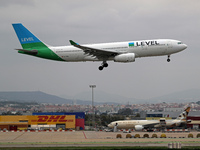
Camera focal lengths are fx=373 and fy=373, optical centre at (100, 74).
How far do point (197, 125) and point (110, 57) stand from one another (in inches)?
1867

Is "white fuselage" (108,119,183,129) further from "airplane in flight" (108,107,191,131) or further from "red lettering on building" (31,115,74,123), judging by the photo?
"red lettering on building" (31,115,74,123)

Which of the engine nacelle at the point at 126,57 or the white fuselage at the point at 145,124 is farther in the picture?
the white fuselage at the point at 145,124

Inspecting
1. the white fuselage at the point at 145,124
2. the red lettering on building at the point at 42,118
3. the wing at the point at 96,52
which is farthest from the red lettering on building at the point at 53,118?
the wing at the point at 96,52

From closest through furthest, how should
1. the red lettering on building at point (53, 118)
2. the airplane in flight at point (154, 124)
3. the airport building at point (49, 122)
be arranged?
the airplane in flight at point (154, 124) < the airport building at point (49, 122) < the red lettering on building at point (53, 118)

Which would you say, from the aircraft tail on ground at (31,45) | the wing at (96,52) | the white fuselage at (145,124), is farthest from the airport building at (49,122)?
the wing at (96,52)

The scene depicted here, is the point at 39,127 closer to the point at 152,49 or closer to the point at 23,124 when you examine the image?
the point at 23,124

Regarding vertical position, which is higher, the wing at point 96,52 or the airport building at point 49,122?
the wing at point 96,52

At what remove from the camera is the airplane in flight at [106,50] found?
236 feet

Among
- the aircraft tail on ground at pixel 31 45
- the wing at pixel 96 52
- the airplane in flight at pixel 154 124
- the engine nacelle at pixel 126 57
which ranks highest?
the aircraft tail on ground at pixel 31 45

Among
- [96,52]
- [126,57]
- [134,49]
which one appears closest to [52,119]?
[96,52]

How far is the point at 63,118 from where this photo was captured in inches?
4370

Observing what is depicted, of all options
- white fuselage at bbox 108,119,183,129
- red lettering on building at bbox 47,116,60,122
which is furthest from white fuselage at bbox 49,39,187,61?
red lettering on building at bbox 47,116,60,122

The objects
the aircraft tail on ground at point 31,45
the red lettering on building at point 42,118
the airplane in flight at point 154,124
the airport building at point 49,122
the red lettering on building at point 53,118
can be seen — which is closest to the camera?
the aircraft tail on ground at point 31,45

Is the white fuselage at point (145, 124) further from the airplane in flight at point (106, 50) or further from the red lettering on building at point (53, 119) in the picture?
the airplane in flight at point (106, 50)
